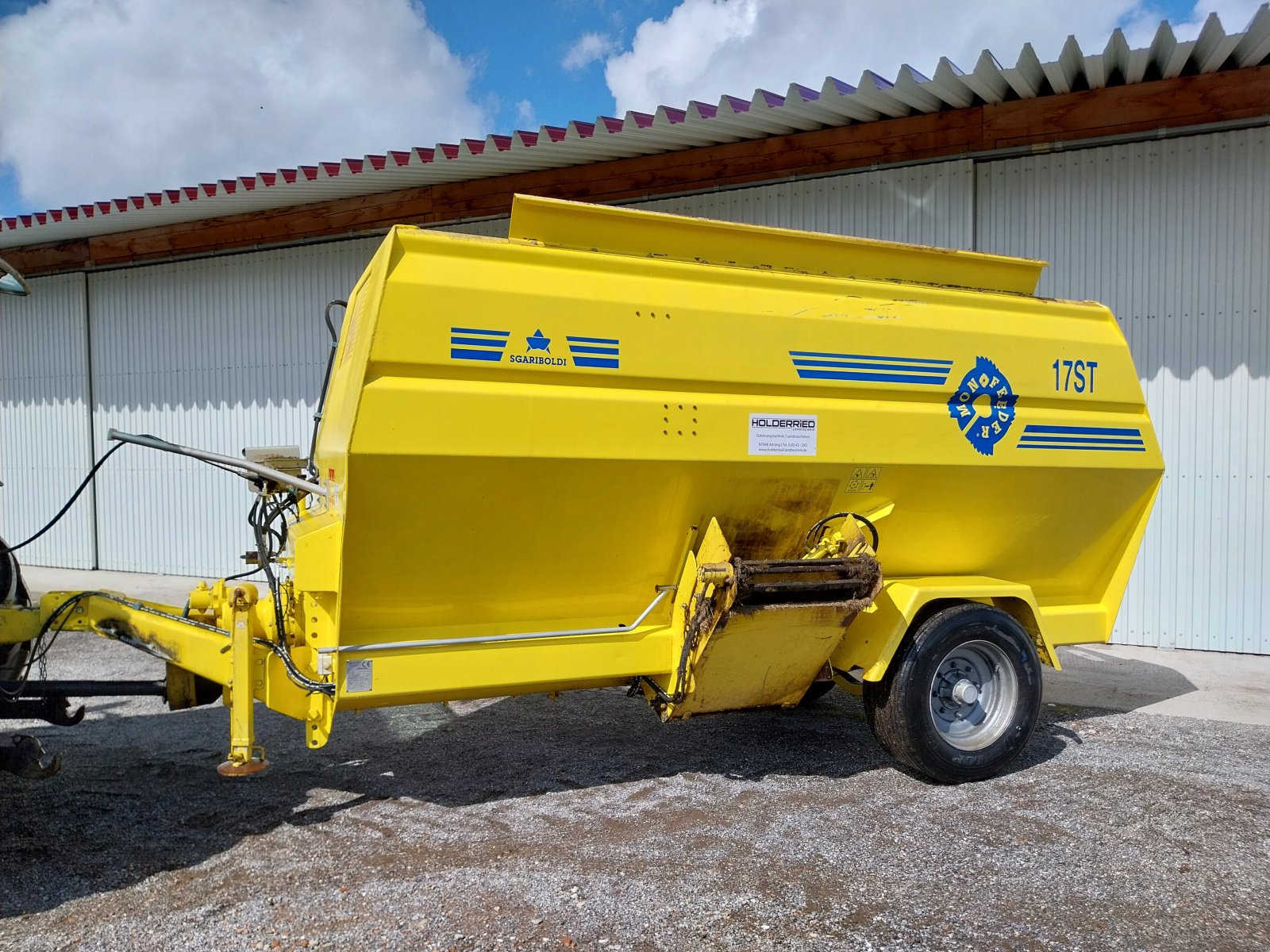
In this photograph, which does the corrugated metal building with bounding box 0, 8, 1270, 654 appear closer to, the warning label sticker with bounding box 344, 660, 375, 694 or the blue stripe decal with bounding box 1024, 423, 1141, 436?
the blue stripe decal with bounding box 1024, 423, 1141, 436

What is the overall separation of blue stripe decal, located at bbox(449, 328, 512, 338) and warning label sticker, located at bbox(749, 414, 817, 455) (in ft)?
3.64

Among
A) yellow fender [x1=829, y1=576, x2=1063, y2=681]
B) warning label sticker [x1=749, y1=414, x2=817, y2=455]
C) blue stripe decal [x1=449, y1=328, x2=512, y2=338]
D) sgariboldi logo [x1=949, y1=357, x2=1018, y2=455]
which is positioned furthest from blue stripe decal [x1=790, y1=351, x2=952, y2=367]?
blue stripe decal [x1=449, y1=328, x2=512, y2=338]

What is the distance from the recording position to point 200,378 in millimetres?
11156

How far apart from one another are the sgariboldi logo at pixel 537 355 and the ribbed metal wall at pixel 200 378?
682cm

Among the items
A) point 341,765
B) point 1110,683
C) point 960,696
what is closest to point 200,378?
point 341,765

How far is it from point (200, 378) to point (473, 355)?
860cm

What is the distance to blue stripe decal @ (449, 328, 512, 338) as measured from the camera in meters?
3.73

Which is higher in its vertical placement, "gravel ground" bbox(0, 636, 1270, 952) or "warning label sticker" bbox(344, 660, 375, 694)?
"warning label sticker" bbox(344, 660, 375, 694)

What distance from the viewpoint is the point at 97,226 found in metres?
10.6

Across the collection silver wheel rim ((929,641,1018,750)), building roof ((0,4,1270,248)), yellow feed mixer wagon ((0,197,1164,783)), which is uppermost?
building roof ((0,4,1270,248))

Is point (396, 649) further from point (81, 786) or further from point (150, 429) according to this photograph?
point (150, 429)

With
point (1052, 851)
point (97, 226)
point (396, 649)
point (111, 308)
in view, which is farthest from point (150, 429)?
point (1052, 851)

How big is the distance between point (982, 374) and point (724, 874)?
2612mm

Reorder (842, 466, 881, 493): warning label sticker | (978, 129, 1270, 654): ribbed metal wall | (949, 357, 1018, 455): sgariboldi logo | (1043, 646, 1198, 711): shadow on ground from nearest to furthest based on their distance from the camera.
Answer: (842, 466, 881, 493): warning label sticker → (949, 357, 1018, 455): sgariboldi logo → (1043, 646, 1198, 711): shadow on ground → (978, 129, 1270, 654): ribbed metal wall
